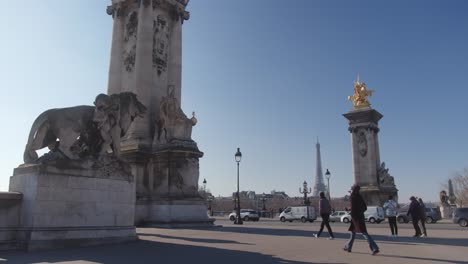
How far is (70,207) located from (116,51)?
1920 centimetres

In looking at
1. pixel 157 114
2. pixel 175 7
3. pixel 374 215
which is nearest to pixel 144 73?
pixel 157 114

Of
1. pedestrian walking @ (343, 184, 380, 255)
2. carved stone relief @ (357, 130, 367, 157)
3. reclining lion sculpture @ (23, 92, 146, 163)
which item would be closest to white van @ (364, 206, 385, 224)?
carved stone relief @ (357, 130, 367, 157)

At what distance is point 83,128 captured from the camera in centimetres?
1247

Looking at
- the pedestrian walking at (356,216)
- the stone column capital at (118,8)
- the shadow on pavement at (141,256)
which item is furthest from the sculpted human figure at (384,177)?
the shadow on pavement at (141,256)

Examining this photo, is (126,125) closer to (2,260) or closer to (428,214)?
(2,260)

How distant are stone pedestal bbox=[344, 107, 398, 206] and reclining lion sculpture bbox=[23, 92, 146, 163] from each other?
3864 centimetres

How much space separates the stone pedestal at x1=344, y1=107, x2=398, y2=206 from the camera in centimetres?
4731

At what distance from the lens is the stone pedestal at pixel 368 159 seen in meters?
47.3

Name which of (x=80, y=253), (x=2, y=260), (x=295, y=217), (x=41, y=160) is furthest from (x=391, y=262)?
(x=295, y=217)

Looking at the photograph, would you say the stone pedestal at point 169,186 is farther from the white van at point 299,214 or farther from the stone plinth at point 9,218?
the white van at point 299,214

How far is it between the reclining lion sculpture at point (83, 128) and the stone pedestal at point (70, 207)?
2.17ft

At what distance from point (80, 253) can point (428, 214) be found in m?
36.5

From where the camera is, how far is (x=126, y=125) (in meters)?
13.8

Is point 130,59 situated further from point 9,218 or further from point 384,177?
point 384,177
